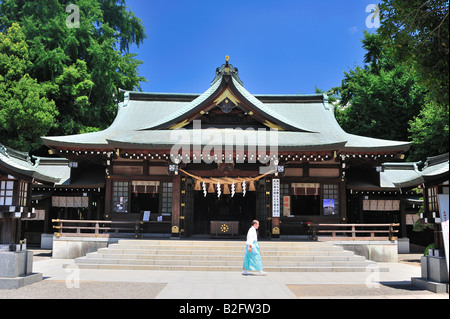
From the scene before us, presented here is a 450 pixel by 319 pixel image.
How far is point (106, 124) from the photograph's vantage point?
36.2 metres

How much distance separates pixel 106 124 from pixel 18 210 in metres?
26.0

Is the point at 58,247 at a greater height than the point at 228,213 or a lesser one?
lesser

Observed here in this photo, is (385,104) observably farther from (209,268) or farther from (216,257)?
(209,268)

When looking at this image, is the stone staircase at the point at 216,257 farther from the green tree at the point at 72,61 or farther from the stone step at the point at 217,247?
the green tree at the point at 72,61

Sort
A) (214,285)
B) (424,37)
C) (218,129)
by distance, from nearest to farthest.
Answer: (424,37) < (214,285) < (218,129)

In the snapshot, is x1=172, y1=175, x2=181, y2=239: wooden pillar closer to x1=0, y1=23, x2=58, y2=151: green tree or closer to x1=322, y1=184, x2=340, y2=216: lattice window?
x1=322, y1=184, x2=340, y2=216: lattice window

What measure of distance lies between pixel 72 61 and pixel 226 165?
22.5m

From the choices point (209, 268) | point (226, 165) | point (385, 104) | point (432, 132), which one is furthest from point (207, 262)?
point (385, 104)

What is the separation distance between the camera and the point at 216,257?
15148 millimetres

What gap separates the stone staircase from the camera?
14344 millimetres

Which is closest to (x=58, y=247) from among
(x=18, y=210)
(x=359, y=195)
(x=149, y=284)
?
(x=18, y=210)

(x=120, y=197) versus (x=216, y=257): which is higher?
(x=120, y=197)
